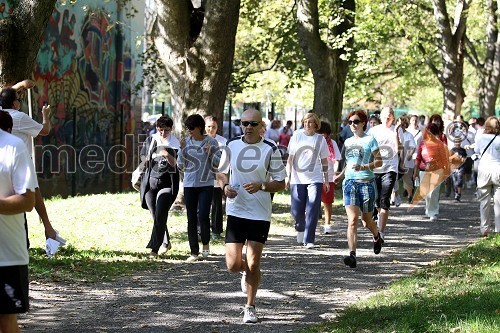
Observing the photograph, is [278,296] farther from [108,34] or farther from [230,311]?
[108,34]

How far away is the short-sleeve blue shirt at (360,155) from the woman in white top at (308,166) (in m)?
2.02

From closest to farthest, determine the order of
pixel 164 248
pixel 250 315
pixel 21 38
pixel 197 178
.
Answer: pixel 250 315 → pixel 21 38 → pixel 197 178 → pixel 164 248

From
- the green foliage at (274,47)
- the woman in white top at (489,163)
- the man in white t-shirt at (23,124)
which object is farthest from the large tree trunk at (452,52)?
the man in white t-shirt at (23,124)

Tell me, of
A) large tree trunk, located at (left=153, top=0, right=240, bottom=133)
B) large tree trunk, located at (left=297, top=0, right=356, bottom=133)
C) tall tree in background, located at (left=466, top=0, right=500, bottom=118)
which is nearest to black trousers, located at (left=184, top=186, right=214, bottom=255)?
large tree trunk, located at (left=153, top=0, right=240, bottom=133)

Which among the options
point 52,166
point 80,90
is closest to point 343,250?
point 52,166

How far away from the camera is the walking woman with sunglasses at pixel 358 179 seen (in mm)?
13109

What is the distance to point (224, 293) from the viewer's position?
36.5 feet

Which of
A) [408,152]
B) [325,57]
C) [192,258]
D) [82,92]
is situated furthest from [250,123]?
[82,92]

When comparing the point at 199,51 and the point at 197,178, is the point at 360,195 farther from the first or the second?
the point at 199,51

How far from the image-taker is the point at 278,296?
10961mm

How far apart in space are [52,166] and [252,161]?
1683 centimetres

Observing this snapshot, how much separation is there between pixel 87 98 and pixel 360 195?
1721 cm

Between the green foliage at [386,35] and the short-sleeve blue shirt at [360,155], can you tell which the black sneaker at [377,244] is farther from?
the green foliage at [386,35]

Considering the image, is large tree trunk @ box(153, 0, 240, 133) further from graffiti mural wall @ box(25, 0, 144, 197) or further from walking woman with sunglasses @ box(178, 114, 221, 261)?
walking woman with sunglasses @ box(178, 114, 221, 261)
